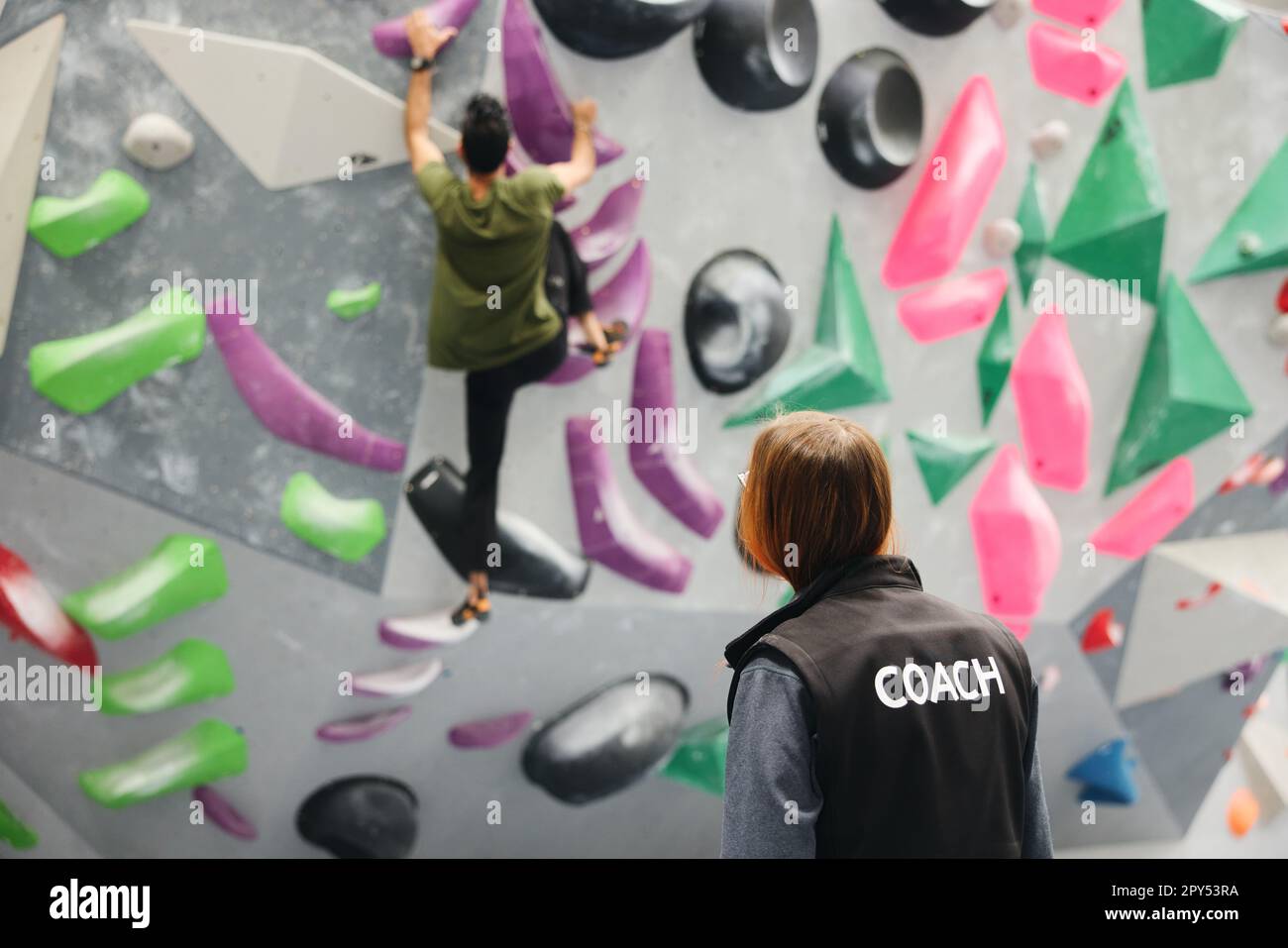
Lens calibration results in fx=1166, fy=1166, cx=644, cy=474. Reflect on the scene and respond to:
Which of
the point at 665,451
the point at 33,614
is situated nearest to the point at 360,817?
the point at 33,614

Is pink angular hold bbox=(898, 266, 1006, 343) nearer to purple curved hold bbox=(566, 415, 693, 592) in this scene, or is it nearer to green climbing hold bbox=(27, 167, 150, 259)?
purple curved hold bbox=(566, 415, 693, 592)

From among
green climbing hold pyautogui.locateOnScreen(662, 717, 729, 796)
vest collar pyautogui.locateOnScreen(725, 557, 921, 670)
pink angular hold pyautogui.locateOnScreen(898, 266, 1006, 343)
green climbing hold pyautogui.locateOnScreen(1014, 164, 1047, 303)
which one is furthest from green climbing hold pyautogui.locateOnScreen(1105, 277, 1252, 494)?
vest collar pyautogui.locateOnScreen(725, 557, 921, 670)

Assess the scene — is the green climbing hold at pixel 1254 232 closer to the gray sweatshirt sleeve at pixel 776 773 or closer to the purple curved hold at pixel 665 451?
the purple curved hold at pixel 665 451

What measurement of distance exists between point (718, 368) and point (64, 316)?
1.66 meters

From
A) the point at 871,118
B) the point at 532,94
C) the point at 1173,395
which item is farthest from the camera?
the point at 1173,395

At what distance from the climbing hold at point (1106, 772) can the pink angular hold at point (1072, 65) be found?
2154 mm

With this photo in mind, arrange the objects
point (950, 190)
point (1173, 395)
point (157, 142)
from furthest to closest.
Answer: point (1173, 395)
point (950, 190)
point (157, 142)

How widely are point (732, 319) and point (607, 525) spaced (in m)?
0.67

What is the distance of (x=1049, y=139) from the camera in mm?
3521

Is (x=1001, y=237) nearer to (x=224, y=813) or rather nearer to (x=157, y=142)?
(x=157, y=142)

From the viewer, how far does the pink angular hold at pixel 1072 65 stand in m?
3.54

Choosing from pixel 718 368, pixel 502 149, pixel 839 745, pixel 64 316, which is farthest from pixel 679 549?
pixel 839 745

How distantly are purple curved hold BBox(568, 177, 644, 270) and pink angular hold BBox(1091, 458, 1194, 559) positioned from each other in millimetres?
1936

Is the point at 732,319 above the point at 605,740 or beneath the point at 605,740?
above
